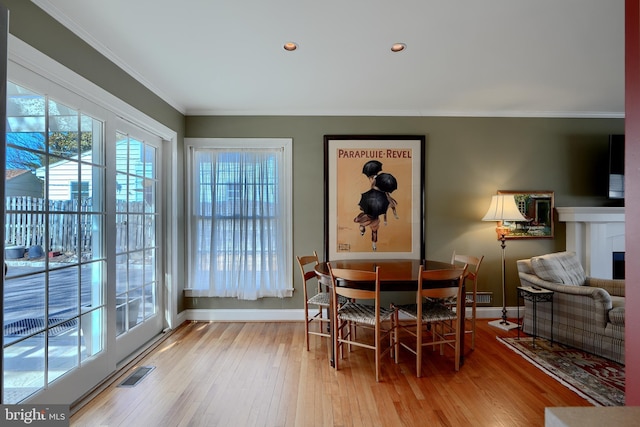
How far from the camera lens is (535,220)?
3.68 meters

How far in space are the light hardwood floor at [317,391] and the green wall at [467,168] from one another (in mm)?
1058

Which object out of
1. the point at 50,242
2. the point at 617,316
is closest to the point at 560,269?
the point at 617,316

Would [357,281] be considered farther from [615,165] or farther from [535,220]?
[615,165]

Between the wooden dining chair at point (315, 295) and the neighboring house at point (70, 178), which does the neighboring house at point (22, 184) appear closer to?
the neighboring house at point (70, 178)

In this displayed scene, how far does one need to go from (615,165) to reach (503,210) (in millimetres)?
1564

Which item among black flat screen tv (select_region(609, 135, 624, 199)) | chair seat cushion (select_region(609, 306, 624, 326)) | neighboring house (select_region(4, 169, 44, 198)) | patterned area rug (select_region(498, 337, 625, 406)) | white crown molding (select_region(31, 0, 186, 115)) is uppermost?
white crown molding (select_region(31, 0, 186, 115))

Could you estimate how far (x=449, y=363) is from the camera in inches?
102

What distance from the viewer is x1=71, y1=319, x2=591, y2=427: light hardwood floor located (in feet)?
6.15

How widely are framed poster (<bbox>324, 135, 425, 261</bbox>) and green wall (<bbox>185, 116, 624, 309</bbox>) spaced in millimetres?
122

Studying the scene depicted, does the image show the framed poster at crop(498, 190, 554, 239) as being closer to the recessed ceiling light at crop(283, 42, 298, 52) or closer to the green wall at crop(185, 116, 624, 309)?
the green wall at crop(185, 116, 624, 309)

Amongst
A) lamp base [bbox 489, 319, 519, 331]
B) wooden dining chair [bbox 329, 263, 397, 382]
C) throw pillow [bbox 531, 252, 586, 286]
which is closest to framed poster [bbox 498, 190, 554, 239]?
throw pillow [bbox 531, 252, 586, 286]

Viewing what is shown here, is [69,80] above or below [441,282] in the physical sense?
above

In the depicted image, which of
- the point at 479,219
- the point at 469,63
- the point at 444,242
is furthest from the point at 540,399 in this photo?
the point at 469,63

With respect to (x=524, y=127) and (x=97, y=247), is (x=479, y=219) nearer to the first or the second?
(x=524, y=127)
